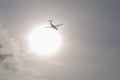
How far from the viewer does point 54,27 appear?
325 ft

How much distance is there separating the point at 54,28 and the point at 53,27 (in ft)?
5.78

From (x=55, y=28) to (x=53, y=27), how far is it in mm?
3135

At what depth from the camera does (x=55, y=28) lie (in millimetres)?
97875

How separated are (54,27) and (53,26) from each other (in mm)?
2017

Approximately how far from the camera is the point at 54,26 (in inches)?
3917

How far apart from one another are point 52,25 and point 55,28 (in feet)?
21.4

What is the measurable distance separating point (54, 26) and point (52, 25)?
3.39 meters

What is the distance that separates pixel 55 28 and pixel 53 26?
4.30m

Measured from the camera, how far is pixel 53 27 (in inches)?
3905

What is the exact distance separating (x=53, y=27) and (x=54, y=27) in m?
1.21

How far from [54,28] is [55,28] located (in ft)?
5.43

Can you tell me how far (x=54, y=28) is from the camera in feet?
325

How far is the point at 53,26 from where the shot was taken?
100000 mm
